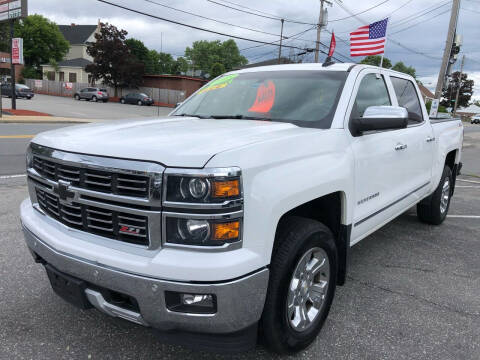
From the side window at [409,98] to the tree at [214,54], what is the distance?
327 ft

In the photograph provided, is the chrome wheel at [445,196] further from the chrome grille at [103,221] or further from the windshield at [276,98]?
the chrome grille at [103,221]

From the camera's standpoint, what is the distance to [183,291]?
189 centimetres

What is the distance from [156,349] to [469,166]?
13727 millimetres

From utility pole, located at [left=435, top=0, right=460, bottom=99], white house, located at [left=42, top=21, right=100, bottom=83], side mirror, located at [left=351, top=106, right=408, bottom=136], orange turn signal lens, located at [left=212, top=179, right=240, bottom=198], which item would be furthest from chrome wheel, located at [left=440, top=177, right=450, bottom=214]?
white house, located at [left=42, top=21, right=100, bottom=83]

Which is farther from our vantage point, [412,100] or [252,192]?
[412,100]

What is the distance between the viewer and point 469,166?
13.5 meters

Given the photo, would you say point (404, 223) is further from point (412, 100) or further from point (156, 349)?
point (156, 349)

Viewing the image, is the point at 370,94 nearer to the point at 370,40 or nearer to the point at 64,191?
the point at 64,191

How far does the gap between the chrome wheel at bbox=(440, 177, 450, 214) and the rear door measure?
70.6 inches

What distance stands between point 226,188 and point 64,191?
946 millimetres

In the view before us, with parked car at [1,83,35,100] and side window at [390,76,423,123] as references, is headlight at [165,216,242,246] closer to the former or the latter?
side window at [390,76,423,123]

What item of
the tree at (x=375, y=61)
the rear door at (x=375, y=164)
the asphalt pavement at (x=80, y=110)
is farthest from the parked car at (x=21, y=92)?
the tree at (x=375, y=61)

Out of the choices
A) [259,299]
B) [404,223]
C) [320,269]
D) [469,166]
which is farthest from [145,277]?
[469,166]

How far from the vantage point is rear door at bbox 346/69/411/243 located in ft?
9.84
